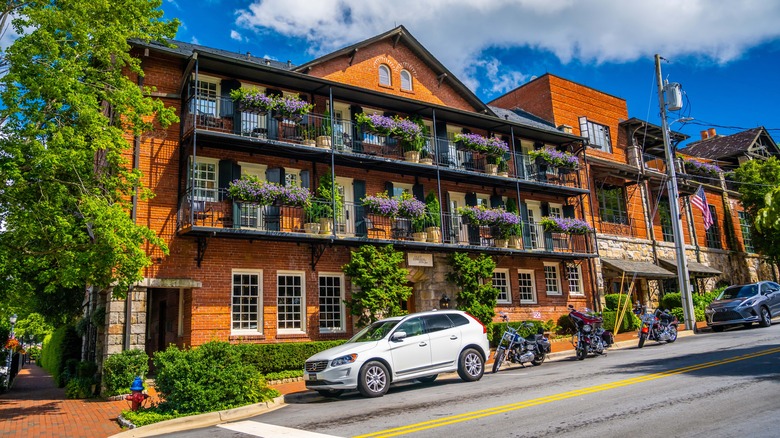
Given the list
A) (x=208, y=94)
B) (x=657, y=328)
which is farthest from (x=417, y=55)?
(x=657, y=328)

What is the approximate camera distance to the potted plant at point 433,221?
2089cm

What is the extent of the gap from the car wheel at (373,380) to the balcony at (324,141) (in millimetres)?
8667

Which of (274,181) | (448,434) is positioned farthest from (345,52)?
(448,434)

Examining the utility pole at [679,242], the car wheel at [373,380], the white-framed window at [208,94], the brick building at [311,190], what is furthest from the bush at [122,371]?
the utility pole at [679,242]

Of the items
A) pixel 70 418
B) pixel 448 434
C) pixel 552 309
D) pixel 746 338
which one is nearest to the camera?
pixel 448 434

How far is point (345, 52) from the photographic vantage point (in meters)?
21.6

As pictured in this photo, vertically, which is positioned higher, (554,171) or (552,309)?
(554,171)

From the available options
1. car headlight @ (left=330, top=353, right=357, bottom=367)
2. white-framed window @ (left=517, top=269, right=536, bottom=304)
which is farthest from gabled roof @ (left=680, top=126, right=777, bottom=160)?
car headlight @ (left=330, top=353, right=357, bottom=367)

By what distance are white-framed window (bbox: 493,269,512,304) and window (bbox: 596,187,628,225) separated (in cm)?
767

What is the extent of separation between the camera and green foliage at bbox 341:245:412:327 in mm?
17828

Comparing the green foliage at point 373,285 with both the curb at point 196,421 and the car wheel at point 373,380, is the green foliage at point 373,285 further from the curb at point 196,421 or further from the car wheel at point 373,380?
the curb at point 196,421

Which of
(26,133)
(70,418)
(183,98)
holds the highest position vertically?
(183,98)

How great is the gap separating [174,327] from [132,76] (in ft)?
25.6

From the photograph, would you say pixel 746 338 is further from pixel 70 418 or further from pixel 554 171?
pixel 70 418
